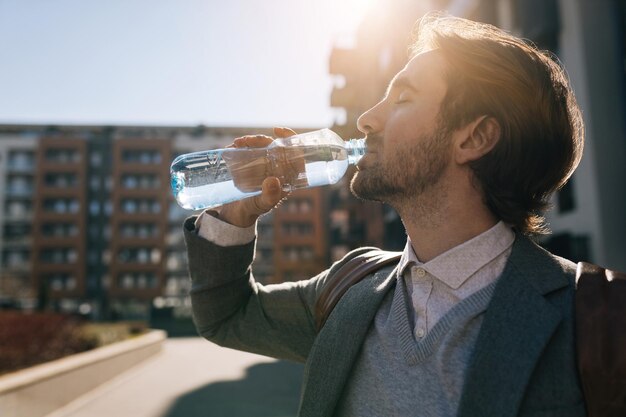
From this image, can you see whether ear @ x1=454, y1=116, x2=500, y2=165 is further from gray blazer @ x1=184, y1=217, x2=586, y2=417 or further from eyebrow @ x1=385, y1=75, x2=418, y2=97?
gray blazer @ x1=184, y1=217, x2=586, y2=417

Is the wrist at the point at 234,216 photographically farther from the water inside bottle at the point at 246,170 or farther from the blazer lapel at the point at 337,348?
the blazer lapel at the point at 337,348

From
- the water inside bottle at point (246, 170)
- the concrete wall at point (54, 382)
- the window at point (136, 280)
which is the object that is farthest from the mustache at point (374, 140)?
the window at point (136, 280)

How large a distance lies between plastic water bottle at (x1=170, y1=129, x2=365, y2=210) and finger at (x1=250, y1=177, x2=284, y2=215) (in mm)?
216

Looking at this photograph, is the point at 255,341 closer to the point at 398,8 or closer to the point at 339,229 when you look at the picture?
the point at 398,8

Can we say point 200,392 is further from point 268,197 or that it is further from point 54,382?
point 268,197

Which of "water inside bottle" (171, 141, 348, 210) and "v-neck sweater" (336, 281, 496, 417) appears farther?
"water inside bottle" (171, 141, 348, 210)

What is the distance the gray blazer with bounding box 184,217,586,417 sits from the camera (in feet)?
4.52

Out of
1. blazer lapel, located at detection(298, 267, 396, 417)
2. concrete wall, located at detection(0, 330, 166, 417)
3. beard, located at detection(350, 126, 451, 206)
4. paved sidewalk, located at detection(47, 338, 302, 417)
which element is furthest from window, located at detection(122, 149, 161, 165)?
blazer lapel, located at detection(298, 267, 396, 417)

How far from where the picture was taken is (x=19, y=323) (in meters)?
12.7

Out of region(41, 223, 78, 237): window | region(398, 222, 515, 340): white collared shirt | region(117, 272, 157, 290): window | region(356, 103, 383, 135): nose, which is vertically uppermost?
region(356, 103, 383, 135): nose

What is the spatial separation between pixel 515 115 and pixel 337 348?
1005 mm

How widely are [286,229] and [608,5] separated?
54.7 metres

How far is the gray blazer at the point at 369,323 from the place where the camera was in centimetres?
138

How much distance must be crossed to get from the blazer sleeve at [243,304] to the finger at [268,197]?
159mm
